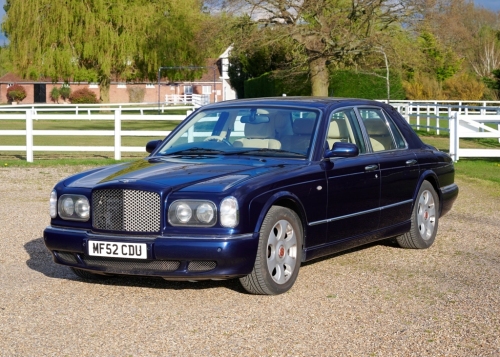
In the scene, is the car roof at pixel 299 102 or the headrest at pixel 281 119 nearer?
the headrest at pixel 281 119

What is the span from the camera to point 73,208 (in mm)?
7172

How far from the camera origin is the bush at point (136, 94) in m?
102

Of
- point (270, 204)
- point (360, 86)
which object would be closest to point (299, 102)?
point (270, 204)

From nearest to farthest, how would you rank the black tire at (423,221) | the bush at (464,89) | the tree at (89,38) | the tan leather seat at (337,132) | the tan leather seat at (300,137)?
the tan leather seat at (300,137) < the tan leather seat at (337,132) < the black tire at (423,221) < the bush at (464,89) < the tree at (89,38)

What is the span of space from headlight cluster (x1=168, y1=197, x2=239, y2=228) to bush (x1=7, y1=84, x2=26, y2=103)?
98040mm

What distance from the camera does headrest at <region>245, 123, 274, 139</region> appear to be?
796 cm

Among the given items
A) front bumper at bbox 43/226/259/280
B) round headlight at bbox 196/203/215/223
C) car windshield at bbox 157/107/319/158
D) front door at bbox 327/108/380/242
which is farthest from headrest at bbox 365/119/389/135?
round headlight at bbox 196/203/215/223

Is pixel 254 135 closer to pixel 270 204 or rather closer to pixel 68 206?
pixel 270 204

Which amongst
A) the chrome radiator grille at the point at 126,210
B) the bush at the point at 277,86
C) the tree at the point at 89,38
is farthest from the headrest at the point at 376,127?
the tree at the point at 89,38

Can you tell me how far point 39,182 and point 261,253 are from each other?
11.2 metres

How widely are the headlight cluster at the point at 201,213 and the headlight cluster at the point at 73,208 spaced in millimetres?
772

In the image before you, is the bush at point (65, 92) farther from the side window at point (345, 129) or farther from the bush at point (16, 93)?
the side window at point (345, 129)

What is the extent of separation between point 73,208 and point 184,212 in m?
1.01

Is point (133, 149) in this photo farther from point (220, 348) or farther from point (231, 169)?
point (220, 348)
